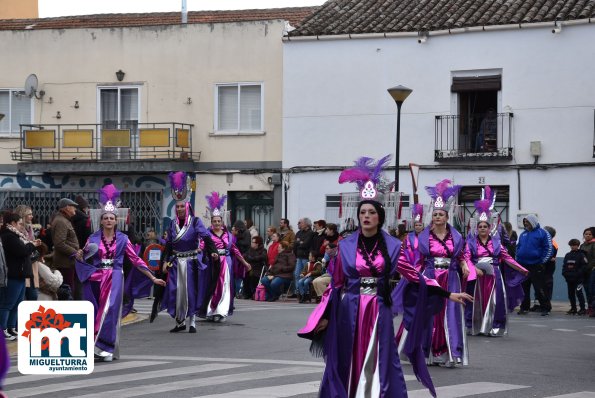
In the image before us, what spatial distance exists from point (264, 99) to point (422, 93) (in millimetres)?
4389

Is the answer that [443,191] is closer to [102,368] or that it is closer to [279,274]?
[102,368]

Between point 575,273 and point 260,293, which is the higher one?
point 575,273

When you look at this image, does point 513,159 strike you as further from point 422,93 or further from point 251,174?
point 251,174

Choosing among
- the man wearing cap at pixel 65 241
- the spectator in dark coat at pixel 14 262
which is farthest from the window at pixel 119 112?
the spectator in dark coat at pixel 14 262

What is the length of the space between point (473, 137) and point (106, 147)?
32.9 feet

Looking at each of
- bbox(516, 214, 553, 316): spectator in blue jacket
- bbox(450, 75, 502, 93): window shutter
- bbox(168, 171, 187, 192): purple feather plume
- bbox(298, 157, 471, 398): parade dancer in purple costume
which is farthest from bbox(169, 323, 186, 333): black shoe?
bbox(450, 75, 502, 93): window shutter

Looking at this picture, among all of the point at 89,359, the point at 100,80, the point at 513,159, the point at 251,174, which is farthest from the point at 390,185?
the point at 100,80

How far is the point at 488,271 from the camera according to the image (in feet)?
64.2

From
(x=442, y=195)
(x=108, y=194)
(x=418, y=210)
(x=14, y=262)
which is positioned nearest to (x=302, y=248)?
(x=418, y=210)

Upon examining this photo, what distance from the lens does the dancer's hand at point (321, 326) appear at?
34.6ft

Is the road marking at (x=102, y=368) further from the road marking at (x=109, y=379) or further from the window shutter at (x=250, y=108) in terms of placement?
the window shutter at (x=250, y=108)

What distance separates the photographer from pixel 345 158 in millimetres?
32719

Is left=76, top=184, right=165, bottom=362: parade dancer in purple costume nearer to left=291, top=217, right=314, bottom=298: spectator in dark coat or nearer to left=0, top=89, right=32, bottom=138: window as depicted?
left=291, top=217, right=314, bottom=298: spectator in dark coat

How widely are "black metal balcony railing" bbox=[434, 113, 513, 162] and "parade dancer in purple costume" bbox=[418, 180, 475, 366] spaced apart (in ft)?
50.6
